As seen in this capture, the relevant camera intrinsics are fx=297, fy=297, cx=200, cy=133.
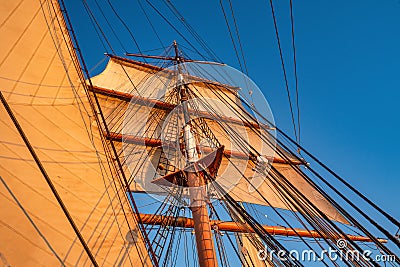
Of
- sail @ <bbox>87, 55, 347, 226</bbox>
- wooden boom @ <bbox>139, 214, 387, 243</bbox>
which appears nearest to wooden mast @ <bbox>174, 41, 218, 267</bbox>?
wooden boom @ <bbox>139, 214, 387, 243</bbox>

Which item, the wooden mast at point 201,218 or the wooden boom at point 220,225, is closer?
the wooden mast at point 201,218

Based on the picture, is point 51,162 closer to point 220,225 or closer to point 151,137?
point 220,225

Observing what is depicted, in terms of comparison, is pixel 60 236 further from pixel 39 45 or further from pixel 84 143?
pixel 39 45

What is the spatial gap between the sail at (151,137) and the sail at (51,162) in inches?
130

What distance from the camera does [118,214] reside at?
8.22ft

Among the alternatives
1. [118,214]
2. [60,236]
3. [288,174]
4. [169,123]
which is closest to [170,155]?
[169,123]

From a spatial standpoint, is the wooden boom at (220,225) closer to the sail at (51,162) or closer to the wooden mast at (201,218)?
the wooden mast at (201,218)

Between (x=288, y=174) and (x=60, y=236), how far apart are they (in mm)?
9238

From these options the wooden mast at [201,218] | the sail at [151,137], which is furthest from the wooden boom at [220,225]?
the wooden mast at [201,218]

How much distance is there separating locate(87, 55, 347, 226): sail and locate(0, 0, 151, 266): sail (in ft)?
10.8

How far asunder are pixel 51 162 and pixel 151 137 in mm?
5951

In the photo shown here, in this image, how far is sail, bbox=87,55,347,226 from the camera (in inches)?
305

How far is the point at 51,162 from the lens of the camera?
2357mm

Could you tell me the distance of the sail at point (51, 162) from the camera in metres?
1.77
